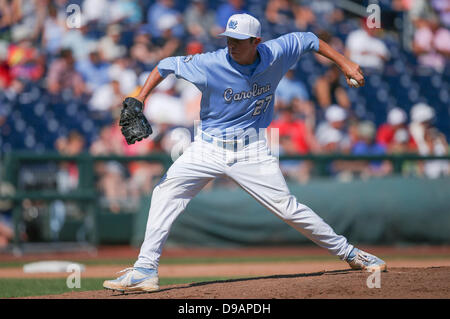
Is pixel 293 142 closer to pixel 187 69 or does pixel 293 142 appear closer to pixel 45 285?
pixel 45 285

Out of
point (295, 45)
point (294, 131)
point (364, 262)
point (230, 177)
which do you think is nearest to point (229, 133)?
point (230, 177)

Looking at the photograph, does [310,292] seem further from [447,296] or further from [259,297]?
[447,296]

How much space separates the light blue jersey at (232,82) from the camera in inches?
196

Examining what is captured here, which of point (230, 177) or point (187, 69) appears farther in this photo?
point (230, 177)

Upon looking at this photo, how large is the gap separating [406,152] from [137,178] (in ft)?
13.6

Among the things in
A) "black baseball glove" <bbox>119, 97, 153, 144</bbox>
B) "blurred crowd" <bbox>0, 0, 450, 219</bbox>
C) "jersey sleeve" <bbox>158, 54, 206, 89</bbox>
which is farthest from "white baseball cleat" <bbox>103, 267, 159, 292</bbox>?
"blurred crowd" <bbox>0, 0, 450, 219</bbox>

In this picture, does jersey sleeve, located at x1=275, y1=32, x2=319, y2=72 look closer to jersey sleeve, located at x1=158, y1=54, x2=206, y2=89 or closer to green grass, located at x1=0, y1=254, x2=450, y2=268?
jersey sleeve, located at x1=158, y1=54, x2=206, y2=89

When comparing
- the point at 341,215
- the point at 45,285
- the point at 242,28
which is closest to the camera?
the point at 242,28

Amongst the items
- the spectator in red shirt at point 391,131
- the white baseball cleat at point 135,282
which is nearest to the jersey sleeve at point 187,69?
the white baseball cleat at point 135,282

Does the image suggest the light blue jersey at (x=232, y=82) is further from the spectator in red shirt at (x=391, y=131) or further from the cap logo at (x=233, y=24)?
the spectator in red shirt at (x=391, y=131)

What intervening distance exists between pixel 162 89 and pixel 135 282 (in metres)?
6.54

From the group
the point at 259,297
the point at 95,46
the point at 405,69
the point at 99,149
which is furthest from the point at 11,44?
the point at 259,297

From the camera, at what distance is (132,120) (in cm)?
489

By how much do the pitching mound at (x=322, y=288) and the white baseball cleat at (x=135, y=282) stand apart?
57 mm
